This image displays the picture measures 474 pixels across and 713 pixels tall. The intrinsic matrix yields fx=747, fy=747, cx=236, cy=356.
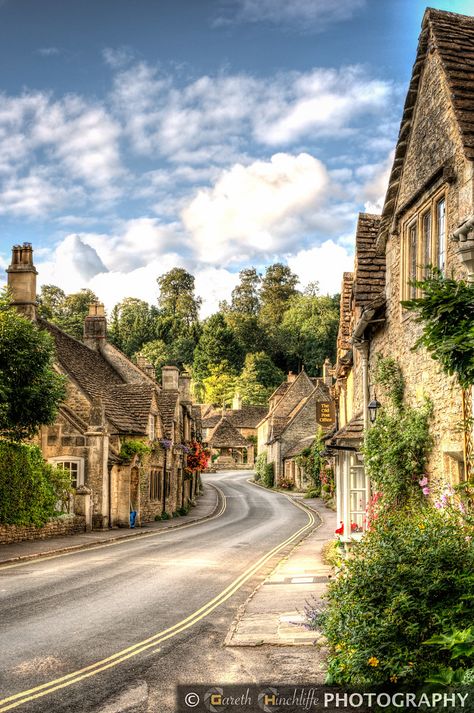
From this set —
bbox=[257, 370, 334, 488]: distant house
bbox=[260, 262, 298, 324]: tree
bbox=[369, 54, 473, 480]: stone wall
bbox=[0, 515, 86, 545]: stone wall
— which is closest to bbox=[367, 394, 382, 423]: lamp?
bbox=[369, 54, 473, 480]: stone wall

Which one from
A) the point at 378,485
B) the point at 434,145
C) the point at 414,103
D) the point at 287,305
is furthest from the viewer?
the point at 287,305

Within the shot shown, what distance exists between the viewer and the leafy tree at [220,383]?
11900cm

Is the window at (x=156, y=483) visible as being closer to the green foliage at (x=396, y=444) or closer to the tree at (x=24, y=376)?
the tree at (x=24, y=376)

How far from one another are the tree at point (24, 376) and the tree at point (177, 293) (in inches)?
4287

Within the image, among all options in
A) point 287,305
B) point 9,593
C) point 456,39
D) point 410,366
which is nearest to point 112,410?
point 9,593

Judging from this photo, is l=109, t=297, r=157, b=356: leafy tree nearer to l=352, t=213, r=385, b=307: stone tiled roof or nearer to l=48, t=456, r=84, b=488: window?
l=48, t=456, r=84, b=488: window

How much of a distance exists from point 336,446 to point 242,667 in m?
10.2

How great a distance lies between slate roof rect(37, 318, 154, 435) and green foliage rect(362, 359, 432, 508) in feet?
59.9

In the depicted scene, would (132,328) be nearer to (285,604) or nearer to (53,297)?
(53,297)

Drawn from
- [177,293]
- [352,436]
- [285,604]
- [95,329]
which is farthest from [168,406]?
[177,293]

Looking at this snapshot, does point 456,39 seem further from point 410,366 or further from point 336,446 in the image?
point 336,446

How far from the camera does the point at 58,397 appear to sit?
82.4ft

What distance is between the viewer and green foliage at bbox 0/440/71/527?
23.8 meters

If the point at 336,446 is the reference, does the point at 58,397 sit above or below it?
above
